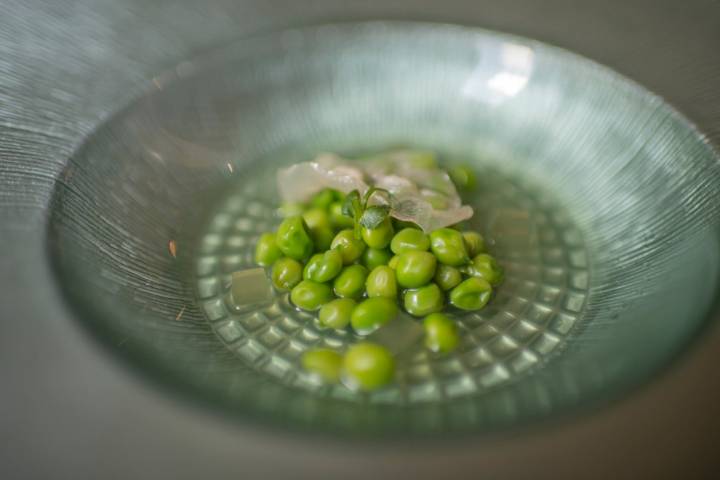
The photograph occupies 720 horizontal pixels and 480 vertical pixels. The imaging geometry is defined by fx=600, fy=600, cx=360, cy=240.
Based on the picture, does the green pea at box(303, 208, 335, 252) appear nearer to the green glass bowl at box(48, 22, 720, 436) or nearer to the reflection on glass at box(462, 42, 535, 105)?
the green glass bowl at box(48, 22, 720, 436)

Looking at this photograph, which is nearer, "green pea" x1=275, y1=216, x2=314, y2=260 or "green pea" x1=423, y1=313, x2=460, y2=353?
"green pea" x1=423, y1=313, x2=460, y2=353

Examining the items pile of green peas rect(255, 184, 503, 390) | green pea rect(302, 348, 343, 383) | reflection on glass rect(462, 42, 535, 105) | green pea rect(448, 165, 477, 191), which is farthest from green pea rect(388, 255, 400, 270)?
reflection on glass rect(462, 42, 535, 105)

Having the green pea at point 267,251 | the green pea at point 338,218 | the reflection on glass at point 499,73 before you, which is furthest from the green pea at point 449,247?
the reflection on glass at point 499,73

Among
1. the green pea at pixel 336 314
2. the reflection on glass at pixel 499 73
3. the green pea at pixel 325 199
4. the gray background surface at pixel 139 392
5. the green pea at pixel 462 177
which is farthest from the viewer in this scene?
the reflection on glass at pixel 499 73

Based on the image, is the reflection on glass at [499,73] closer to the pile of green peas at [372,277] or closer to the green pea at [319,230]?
the pile of green peas at [372,277]

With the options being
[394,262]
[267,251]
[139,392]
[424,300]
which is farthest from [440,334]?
[139,392]

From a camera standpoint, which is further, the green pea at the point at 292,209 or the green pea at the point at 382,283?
the green pea at the point at 292,209
